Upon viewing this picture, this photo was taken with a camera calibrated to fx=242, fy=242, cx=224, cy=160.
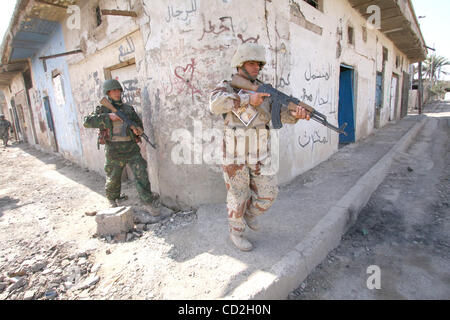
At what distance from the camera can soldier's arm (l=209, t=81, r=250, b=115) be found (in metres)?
1.90

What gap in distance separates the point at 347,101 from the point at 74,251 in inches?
272

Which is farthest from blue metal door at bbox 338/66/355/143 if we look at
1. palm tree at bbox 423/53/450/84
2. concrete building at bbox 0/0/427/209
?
palm tree at bbox 423/53/450/84

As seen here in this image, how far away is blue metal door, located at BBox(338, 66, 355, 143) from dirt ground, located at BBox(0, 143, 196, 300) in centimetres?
555

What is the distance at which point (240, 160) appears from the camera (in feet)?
6.79

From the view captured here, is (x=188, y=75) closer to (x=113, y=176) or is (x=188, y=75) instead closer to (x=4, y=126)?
(x=113, y=176)

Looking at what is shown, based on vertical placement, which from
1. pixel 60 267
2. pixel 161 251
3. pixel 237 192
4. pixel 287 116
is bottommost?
pixel 60 267

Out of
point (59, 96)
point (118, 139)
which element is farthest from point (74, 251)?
point (59, 96)

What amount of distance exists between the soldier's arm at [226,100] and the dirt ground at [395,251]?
1.56 metres

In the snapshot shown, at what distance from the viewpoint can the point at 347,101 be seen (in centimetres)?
663

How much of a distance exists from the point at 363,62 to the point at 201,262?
7294mm

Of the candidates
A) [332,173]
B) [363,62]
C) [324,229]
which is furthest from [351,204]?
[363,62]

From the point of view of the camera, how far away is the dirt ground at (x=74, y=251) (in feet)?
6.81

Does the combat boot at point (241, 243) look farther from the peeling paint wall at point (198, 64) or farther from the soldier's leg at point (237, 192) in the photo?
the peeling paint wall at point (198, 64)
